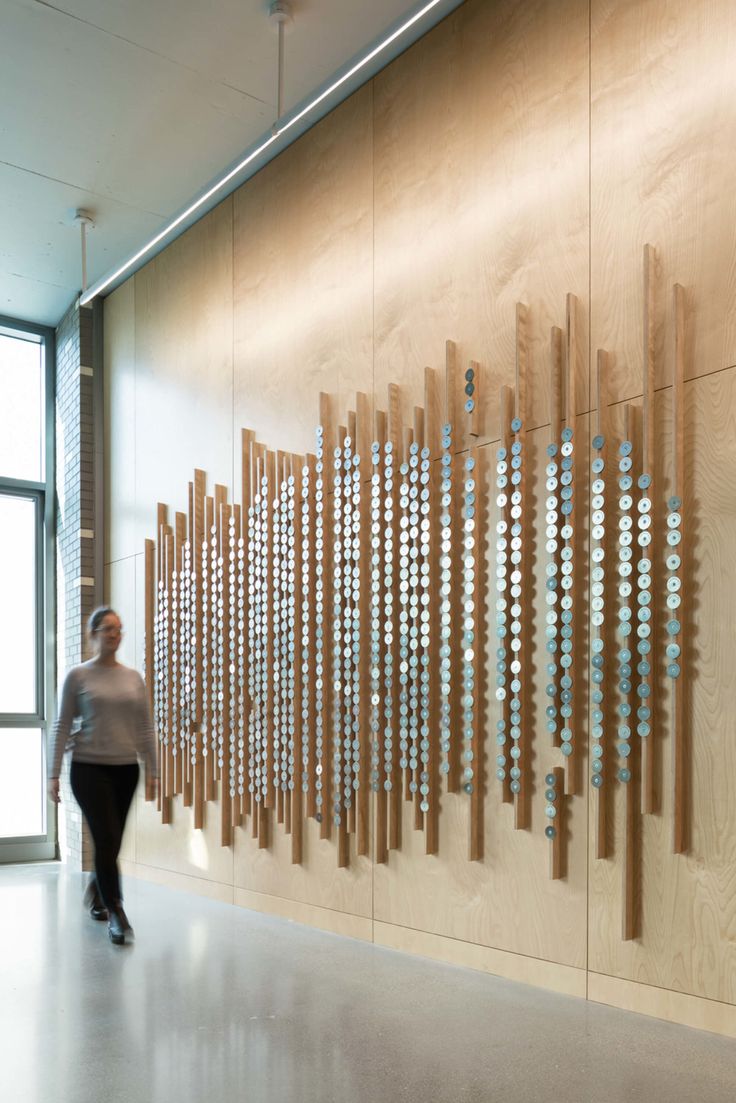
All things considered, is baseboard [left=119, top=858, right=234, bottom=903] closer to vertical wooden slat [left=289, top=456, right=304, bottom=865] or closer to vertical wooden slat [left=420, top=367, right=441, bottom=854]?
vertical wooden slat [left=289, top=456, right=304, bottom=865]

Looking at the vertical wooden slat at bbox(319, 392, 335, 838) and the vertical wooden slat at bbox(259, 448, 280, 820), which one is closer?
the vertical wooden slat at bbox(319, 392, 335, 838)

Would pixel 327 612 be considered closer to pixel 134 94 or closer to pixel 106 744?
pixel 106 744

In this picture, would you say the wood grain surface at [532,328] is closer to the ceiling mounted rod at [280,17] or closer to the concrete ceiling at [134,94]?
the concrete ceiling at [134,94]

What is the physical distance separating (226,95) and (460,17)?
1411 millimetres

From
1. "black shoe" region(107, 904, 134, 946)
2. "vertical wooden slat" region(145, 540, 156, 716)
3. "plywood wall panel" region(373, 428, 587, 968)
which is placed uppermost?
"vertical wooden slat" region(145, 540, 156, 716)

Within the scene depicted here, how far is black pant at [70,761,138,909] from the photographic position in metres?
4.77

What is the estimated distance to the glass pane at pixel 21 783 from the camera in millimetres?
7938

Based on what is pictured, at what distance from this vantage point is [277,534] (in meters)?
5.47

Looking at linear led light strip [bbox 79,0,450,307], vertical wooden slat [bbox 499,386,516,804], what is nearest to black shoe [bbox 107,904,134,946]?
vertical wooden slat [bbox 499,386,516,804]

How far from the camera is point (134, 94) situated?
548 centimetres

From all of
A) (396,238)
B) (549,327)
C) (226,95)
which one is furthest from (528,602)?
(226,95)

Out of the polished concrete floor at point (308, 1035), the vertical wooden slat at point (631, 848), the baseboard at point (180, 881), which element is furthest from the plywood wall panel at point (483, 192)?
the baseboard at point (180, 881)

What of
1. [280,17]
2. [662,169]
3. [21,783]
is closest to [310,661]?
[662,169]

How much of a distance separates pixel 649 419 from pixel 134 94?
346 cm
